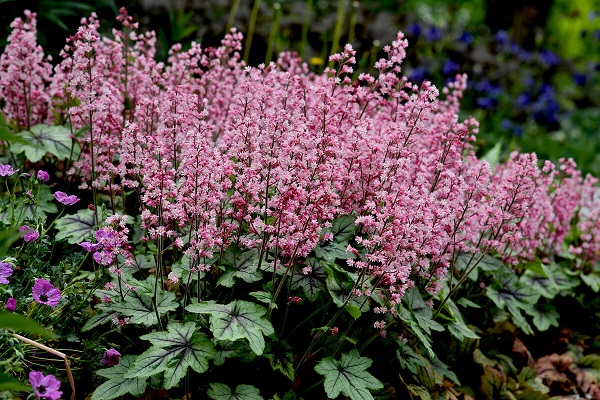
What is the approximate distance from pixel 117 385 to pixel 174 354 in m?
0.30

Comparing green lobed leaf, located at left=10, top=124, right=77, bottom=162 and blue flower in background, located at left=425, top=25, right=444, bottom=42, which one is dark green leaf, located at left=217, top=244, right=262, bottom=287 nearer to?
green lobed leaf, located at left=10, top=124, right=77, bottom=162

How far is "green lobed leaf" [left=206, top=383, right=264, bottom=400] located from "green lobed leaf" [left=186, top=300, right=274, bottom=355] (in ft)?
0.88

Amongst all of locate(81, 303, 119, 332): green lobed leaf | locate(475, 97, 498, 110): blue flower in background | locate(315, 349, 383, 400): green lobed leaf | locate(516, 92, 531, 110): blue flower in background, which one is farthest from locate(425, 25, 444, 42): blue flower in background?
locate(81, 303, 119, 332): green lobed leaf

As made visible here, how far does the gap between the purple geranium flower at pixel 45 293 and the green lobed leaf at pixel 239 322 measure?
0.55 metres

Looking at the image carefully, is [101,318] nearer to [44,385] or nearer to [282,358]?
[44,385]

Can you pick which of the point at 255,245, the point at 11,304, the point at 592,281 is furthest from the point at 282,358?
the point at 592,281

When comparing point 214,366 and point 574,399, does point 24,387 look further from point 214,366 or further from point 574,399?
point 574,399

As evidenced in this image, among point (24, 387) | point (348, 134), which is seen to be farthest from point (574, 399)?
point (24, 387)

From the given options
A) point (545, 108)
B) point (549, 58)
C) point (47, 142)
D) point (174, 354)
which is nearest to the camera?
point (174, 354)

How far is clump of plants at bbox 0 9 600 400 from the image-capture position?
2.41 metres

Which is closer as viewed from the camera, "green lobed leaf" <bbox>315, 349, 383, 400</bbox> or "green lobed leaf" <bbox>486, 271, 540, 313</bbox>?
"green lobed leaf" <bbox>315, 349, 383, 400</bbox>

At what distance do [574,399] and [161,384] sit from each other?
2.76m

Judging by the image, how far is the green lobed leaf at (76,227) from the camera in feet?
9.56

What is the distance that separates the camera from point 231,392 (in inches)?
99.4
